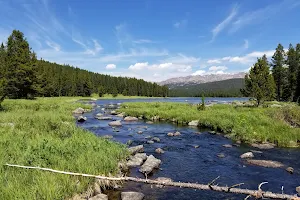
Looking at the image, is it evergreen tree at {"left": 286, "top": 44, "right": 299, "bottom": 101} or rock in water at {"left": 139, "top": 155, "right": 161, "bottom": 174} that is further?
evergreen tree at {"left": 286, "top": 44, "right": 299, "bottom": 101}

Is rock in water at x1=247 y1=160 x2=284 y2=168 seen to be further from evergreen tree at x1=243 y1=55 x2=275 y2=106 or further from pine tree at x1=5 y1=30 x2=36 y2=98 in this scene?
pine tree at x1=5 y1=30 x2=36 y2=98

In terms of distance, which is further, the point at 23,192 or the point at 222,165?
the point at 222,165

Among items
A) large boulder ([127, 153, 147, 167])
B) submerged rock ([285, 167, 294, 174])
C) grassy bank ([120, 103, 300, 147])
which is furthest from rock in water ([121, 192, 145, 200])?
grassy bank ([120, 103, 300, 147])

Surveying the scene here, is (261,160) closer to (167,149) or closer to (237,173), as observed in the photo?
(237,173)

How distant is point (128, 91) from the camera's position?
177m

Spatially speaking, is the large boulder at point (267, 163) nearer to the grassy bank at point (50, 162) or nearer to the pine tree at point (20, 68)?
the grassy bank at point (50, 162)

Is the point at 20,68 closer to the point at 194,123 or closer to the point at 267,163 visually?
the point at 194,123

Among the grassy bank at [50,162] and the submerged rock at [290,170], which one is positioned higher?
the grassy bank at [50,162]

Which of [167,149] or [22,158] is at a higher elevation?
[22,158]

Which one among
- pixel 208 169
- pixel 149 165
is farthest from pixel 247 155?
pixel 149 165

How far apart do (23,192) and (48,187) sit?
74 centimetres

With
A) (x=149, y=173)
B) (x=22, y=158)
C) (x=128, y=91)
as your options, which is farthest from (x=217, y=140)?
(x=128, y=91)

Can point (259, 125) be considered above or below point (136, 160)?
above

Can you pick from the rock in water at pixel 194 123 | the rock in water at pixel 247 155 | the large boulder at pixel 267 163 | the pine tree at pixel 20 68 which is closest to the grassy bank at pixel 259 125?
the rock in water at pixel 194 123
